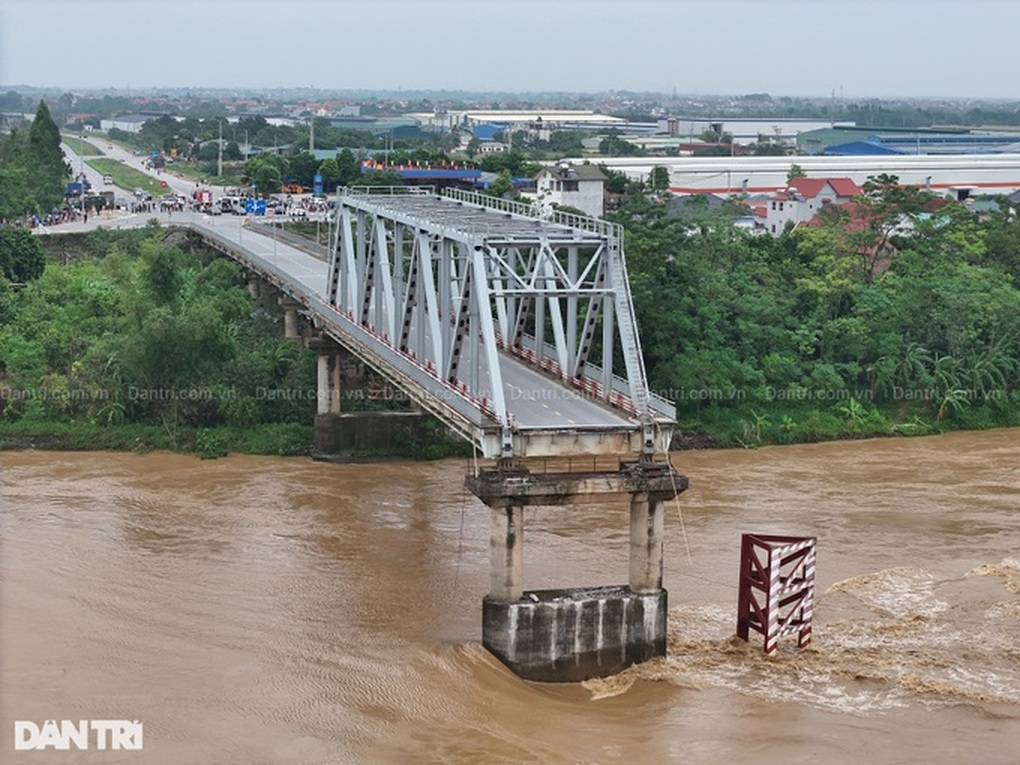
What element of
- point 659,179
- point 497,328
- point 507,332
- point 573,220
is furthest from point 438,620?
point 659,179

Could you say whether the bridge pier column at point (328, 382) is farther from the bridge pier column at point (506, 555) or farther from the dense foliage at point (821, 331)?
the bridge pier column at point (506, 555)

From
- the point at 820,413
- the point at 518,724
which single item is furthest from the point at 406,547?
the point at 820,413

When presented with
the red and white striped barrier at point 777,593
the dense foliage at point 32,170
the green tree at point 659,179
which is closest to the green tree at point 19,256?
the dense foliage at point 32,170

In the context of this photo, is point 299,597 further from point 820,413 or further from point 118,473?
point 820,413

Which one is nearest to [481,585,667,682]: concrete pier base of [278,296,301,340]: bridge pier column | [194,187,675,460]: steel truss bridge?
[194,187,675,460]: steel truss bridge

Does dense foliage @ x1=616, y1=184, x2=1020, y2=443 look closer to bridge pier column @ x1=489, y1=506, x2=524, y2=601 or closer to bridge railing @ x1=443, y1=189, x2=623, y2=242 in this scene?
bridge railing @ x1=443, y1=189, x2=623, y2=242

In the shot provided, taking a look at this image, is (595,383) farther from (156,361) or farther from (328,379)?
(156,361)
